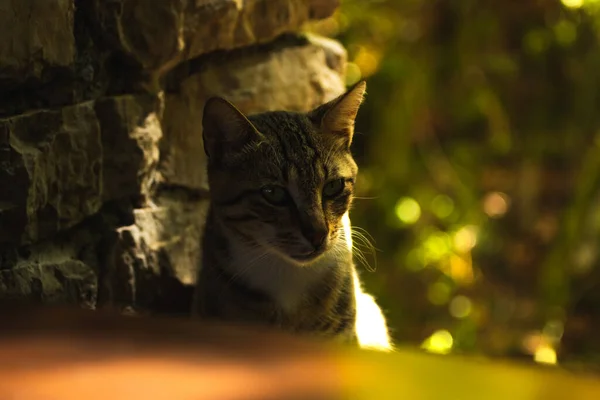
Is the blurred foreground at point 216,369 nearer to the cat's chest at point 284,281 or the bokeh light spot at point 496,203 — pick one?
the cat's chest at point 284,281

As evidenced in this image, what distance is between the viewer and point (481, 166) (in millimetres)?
3689

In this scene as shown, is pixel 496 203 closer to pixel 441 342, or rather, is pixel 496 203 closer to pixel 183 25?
pixel 441 342

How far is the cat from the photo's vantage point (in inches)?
61.5

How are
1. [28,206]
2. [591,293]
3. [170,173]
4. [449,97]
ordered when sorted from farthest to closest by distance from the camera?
[449,97], [591,293], [170,173], [28,206]

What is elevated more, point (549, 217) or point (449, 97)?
point (449, 97)

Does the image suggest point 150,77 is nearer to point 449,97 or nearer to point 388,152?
point 388,152

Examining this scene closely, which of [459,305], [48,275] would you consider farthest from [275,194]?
[459,305]

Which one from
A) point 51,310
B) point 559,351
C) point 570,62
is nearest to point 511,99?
point 570,62

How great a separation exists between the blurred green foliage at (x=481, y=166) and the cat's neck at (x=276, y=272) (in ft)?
4.49

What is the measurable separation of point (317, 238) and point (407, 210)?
1.74 meters

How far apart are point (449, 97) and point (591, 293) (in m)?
1.17

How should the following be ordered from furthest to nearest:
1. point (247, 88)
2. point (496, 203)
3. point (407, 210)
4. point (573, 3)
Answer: point (496, 203)
point (407, 210)
point (573, 3)
point (247, 88)

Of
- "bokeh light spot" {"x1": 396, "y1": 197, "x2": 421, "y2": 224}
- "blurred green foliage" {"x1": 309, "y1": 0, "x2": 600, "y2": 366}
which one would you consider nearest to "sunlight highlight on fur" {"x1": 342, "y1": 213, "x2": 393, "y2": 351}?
"blurred green foliage" {"x1": 309, "y1": 0, "x2": 600, "y2": 366}

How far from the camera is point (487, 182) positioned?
3.90 meters
